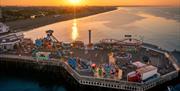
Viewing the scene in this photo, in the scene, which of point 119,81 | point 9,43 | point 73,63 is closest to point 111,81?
point 119,81

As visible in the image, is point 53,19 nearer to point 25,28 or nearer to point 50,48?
point 25,28

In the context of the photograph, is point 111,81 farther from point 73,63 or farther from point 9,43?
point 9,43

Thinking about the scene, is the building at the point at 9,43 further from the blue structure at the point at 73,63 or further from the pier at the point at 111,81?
the blue structure at the point at 73,63

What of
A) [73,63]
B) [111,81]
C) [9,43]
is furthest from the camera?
[9,43]

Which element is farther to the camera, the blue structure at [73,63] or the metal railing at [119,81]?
the blue structure at [73,63]

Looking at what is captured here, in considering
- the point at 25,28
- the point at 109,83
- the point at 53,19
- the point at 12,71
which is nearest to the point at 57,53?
the point at 12,71

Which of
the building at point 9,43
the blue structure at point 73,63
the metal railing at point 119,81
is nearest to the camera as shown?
the metal railing at point 119,81

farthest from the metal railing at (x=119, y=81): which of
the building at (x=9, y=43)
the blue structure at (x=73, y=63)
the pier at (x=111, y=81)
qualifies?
the building at (x=9, y=43)

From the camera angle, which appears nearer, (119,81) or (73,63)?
(119,81)

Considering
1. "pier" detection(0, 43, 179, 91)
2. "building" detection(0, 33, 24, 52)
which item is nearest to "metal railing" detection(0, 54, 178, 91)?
"pier" detection(0, 43, 179, 91)

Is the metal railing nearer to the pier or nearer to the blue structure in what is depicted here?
the pier

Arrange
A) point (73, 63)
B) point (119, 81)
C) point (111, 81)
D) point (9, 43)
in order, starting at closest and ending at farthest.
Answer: point (119, 81) → point (111, 81) → point (73, 63) → point (9, 43)
